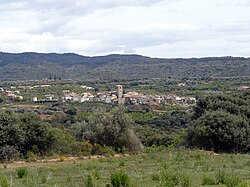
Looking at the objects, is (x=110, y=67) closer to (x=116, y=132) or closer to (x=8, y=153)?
(x=116, y=132)

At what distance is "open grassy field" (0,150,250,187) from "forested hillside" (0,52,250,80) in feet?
370

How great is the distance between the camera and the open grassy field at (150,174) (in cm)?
1115

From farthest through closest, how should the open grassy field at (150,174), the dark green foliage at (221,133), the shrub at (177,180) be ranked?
the dark green foliage at (221,133) → the open grassy field at (150,174) → the shrub at (177,180)

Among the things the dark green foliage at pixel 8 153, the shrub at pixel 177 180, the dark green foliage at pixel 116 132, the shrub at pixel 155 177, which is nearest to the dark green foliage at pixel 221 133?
the dark green foliage at pixel 116 132

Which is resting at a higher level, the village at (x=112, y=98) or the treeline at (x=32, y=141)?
the treeline at (x=32, y=141)

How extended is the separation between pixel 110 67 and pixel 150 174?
15213 centimetres

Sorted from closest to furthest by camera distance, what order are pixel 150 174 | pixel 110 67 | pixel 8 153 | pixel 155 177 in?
pixel 155 177, pixel 150 174, pixel 8 153, pixel 110 67

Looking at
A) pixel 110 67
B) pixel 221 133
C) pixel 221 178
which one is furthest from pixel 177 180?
pixel 110 67

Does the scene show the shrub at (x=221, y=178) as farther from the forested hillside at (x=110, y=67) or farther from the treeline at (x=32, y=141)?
the forested hillside at (x=110, y=67)

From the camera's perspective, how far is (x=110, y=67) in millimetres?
165625

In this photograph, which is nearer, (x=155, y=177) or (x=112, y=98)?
(x=155, y=177)

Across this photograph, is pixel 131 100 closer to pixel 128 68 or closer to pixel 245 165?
pixel 128 68

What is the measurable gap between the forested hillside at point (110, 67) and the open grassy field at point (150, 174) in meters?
113

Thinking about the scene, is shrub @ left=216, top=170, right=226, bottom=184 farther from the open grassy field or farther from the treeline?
the treeline
